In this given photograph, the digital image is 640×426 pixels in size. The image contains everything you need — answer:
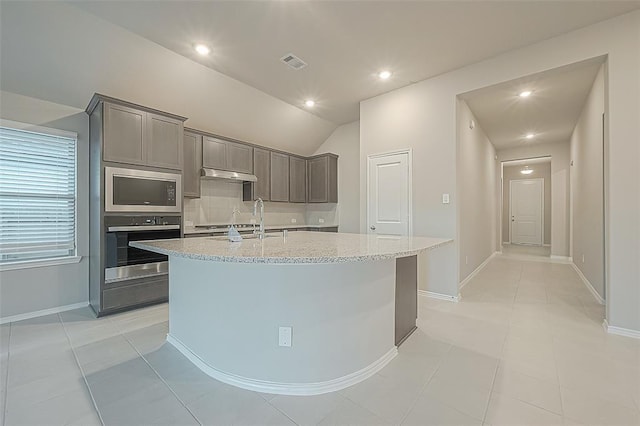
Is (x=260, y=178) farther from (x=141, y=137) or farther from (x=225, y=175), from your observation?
(x=141, y=137)

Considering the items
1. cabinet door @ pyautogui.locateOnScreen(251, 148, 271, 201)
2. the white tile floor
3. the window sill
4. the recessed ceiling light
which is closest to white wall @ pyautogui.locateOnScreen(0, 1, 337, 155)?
the recessed ceiling light

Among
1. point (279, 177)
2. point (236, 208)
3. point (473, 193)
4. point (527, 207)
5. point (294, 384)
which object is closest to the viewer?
point (294, 384)

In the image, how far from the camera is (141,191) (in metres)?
3.23

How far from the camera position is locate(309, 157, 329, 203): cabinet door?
18.6ft

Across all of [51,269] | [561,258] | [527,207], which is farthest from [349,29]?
[527,207]

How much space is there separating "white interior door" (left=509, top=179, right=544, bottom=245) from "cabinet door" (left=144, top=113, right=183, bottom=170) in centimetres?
1008

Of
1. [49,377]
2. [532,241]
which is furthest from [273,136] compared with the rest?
[532,241]

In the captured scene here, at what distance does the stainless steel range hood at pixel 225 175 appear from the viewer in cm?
419

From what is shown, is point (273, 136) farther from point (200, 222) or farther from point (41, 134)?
point (41, 134)

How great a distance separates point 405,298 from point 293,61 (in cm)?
293

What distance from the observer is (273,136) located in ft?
17.2

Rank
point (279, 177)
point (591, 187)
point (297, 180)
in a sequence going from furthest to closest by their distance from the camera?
point (297, 180), point (279, 177), point (591, 187)

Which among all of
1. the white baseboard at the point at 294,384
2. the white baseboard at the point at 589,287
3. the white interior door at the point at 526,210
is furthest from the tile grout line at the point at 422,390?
the white interior door at the point at 526,210

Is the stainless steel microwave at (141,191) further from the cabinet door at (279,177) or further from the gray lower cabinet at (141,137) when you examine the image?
the cabinet door at (279,177)
